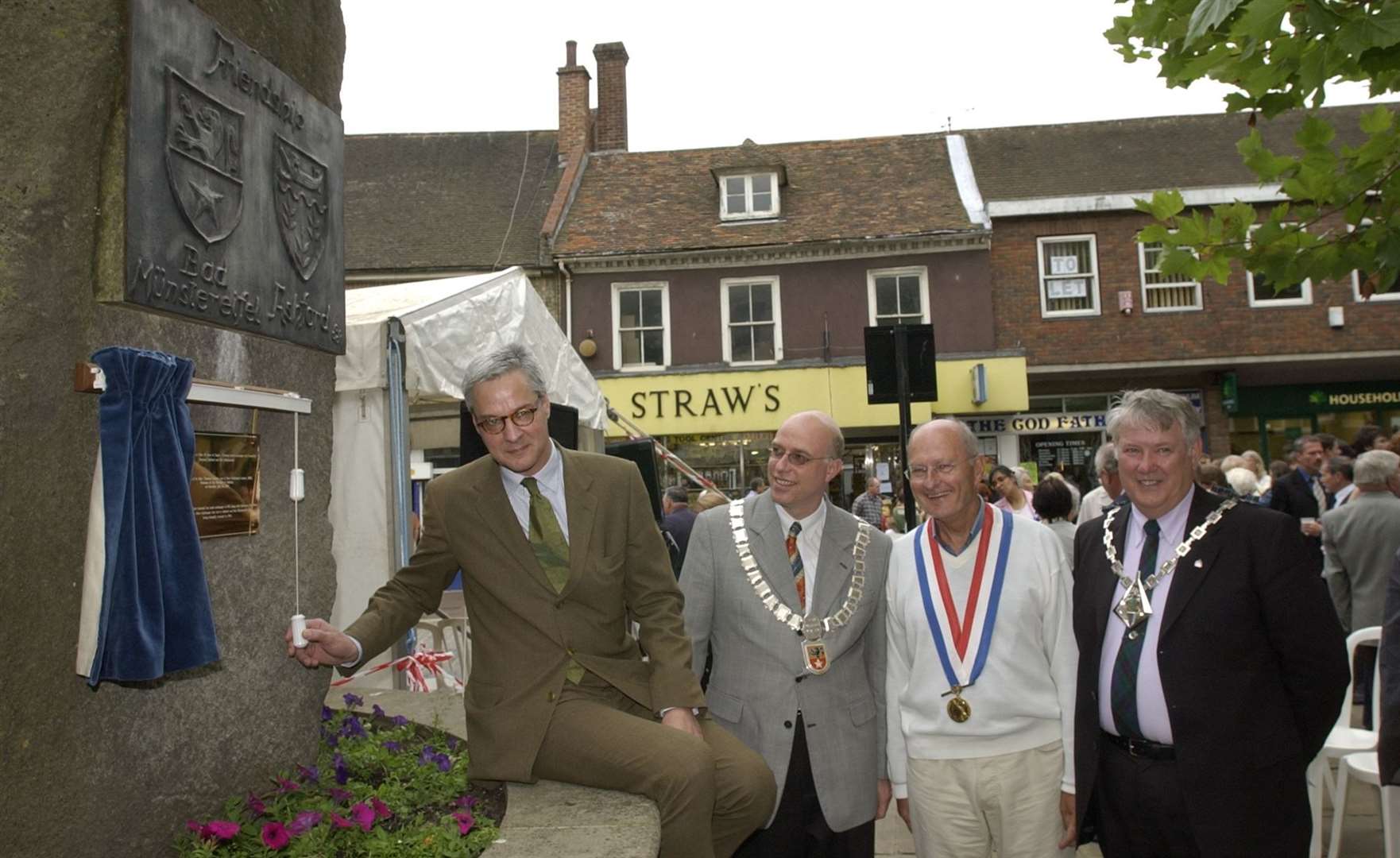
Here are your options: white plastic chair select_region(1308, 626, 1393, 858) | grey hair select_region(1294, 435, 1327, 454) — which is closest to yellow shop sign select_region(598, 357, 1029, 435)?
grey hair select_region(1294, 435, 1327, 454)

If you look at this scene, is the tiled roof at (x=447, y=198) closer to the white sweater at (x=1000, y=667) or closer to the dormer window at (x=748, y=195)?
the dormer window at (x=748, y=195)

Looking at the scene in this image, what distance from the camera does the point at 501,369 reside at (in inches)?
124

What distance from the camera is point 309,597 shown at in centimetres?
354

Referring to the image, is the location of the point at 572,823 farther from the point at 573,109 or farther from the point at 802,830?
the point at 573,109

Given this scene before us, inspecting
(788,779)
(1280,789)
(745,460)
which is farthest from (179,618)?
(745,460)

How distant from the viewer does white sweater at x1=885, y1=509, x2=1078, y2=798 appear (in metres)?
3.35

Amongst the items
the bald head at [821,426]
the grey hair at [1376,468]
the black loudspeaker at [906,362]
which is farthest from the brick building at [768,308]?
the bald head at [821,426]

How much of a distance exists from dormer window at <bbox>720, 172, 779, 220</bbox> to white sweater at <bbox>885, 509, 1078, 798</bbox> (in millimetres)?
19798

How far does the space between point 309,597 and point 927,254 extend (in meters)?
19.5

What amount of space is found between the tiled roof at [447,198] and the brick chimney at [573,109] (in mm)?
774

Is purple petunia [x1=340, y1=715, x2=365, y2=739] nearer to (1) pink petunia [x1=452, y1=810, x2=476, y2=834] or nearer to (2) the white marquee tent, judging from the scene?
(1) pink petunia [x1=452, y1=810, x2=476, y2=834]

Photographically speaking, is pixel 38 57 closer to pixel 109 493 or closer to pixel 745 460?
pixel 109 493

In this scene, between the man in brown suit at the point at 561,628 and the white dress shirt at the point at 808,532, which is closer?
the man in brown suit at the point at 561,628

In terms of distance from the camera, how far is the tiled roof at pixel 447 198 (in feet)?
74.9
